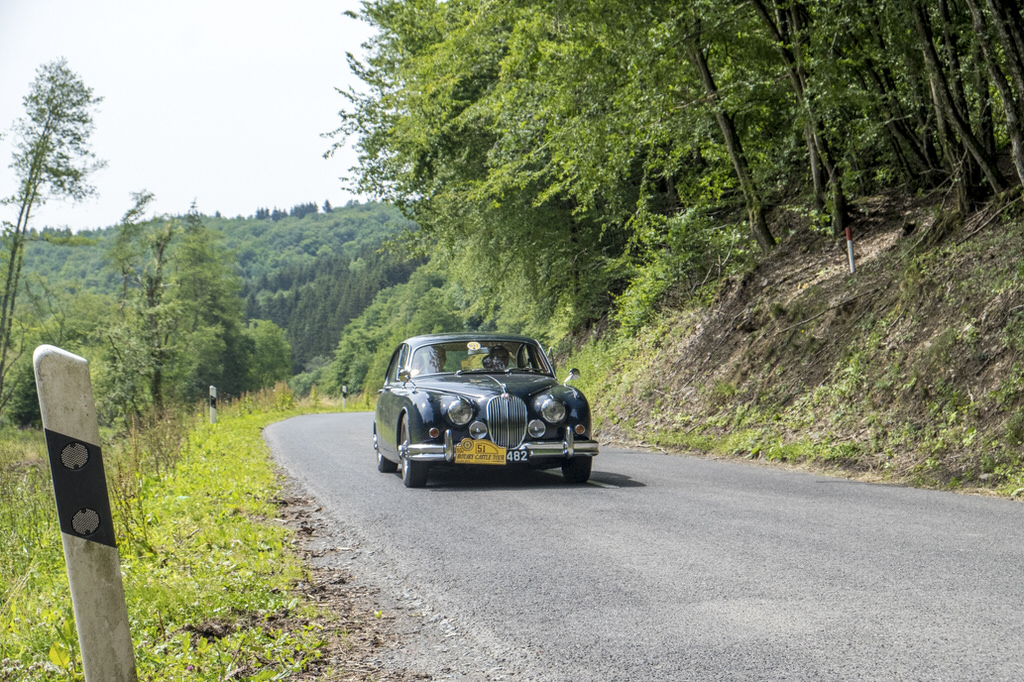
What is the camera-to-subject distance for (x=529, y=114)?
17406mm

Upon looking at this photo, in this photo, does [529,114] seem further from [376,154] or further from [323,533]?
[323,533]

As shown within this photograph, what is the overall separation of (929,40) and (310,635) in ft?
35.7

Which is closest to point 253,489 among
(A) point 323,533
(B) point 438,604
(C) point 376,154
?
(A) point 323,533

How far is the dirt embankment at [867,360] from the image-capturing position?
8.80 m

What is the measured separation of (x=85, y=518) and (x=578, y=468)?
6720 mm

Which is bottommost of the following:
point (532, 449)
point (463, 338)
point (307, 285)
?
point (532, 449)

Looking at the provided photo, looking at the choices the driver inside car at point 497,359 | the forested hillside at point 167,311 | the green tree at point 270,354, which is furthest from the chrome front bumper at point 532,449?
the green tree at point 270,354

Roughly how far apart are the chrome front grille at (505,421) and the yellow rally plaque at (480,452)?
0.08 m

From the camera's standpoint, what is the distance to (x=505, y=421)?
8.70 metres

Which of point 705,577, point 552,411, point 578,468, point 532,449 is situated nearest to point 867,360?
point 578,468

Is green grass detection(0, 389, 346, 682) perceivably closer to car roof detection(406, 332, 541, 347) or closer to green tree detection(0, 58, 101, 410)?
car roof detection(406, 332, 541, 347)

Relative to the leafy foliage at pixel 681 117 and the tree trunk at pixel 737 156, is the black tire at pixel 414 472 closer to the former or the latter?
the leafy foliage at pixel 681 117

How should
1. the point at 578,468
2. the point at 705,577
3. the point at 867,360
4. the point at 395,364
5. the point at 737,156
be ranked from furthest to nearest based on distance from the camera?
the point at 737,156
the point at 867,360
the point at 395,364
the point at 578,468
the point at 705,577

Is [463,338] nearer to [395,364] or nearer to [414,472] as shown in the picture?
[395,364]
